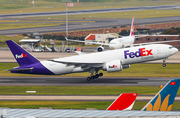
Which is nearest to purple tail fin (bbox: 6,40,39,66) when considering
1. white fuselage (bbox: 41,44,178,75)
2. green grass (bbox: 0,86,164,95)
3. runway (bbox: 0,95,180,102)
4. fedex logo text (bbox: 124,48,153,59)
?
white fuselage (bbox: 41,44,178,75)

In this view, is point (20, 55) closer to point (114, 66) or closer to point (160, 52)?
point (114, 66)

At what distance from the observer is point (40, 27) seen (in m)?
152

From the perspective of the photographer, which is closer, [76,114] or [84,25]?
[76,114]

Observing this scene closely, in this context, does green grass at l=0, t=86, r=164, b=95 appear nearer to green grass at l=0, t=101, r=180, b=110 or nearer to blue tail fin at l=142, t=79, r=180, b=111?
green grass at l=0, t=101, r=180, b=110

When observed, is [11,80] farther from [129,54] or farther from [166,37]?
[166,37]

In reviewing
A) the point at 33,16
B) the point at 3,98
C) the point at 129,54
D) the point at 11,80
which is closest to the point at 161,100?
the point at 3,98

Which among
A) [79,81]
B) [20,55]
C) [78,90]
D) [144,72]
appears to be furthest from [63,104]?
[144,72]

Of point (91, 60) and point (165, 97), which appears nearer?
point (165, 97)

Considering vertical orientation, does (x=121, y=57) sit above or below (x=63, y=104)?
above

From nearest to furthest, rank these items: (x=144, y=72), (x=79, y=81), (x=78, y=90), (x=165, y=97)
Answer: (x=165, y=97) → (x=78, y=90) → (x=79, y=81) → (x=144, y=72)

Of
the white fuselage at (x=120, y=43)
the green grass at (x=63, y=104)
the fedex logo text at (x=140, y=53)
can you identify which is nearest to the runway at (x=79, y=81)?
the fedex logo text at (x=140, y=53)

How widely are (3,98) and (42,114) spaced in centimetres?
2331

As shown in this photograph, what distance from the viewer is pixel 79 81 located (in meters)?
53.0

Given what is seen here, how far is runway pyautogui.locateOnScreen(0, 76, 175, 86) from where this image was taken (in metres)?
49.9
